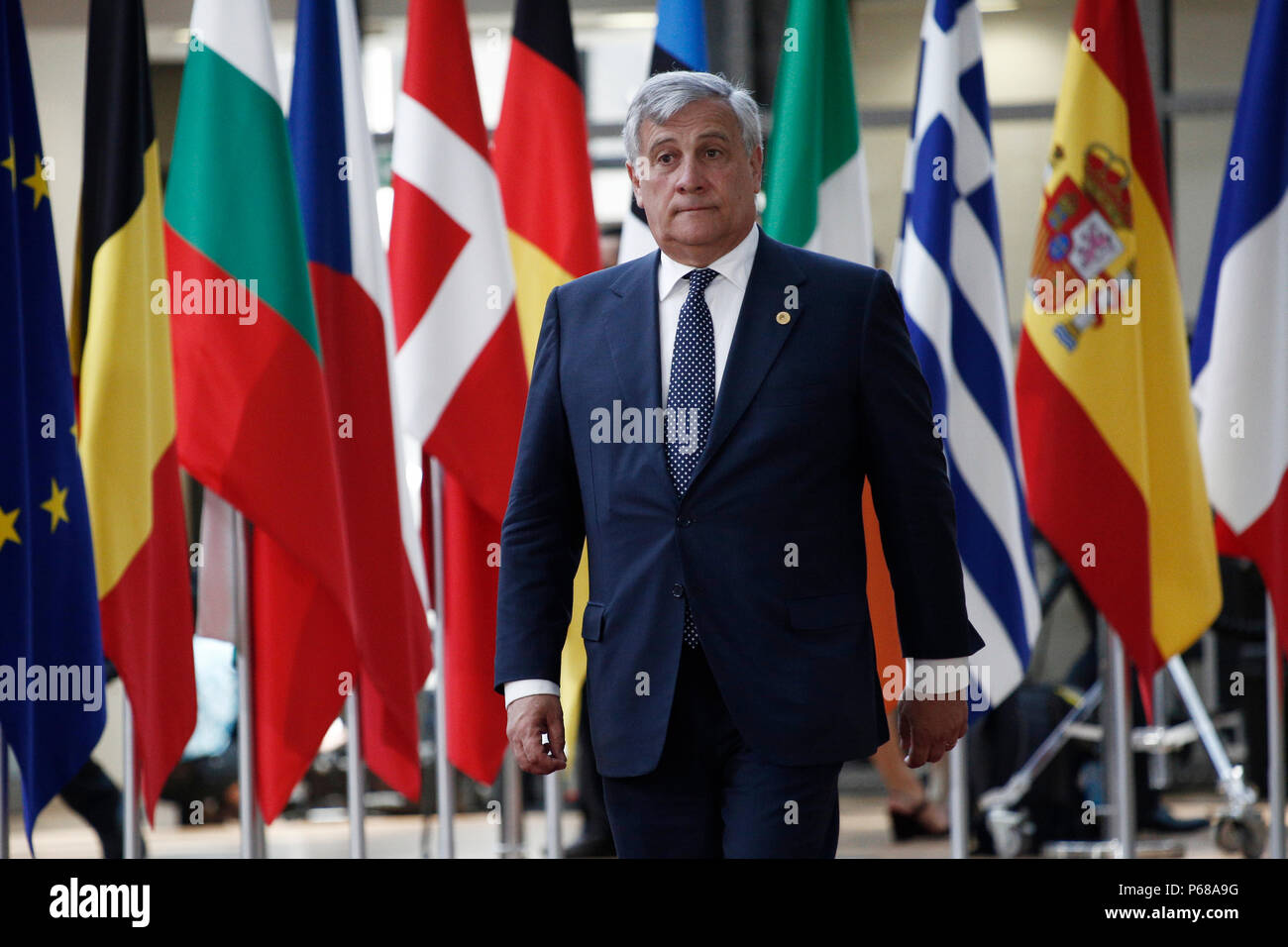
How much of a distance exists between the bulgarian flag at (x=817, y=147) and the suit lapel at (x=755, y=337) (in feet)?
5.12

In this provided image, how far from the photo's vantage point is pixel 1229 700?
19.9 ft

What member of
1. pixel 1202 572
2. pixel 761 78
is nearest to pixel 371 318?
pixel 1202 572

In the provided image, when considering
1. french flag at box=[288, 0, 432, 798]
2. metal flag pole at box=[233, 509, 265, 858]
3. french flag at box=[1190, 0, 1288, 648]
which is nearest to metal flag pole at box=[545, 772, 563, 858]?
french flag at box=[288, 0, 432, 798]

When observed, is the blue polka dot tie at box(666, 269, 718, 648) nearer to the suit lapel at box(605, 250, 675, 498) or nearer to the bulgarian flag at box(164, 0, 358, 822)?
the suit lapel at box(605, 250, 675, 498)

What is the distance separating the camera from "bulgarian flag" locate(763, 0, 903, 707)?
12.9ft

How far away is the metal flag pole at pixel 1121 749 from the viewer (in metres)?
3.89

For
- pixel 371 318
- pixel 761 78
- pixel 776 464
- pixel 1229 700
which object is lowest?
pixel 1229 700

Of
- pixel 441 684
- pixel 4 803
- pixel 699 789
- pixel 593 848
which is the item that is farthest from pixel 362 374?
pixel 593 848

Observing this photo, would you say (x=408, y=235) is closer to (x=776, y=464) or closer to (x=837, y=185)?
(x=837, y=185)

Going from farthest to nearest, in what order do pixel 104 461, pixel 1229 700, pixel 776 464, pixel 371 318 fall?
1. pixel 1229 700
2. pixel 371 318
3. pixel 104 461
4. pixel 776 464

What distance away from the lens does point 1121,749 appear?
3.92 metres

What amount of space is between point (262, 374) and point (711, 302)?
155cm

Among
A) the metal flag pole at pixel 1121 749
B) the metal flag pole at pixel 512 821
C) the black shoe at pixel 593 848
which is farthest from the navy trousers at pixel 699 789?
the black shoe at pixel 593 848
